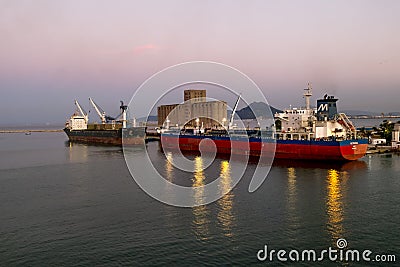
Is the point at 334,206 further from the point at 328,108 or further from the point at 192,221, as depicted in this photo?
the point at 328,108

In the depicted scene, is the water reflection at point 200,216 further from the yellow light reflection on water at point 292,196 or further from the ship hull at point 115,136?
the ship hull at point 115,136

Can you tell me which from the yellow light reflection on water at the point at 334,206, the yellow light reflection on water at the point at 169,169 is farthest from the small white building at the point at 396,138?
the yellow light reflection on water at the point at 169,169

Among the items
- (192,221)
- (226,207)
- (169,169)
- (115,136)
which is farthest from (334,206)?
(115,136)

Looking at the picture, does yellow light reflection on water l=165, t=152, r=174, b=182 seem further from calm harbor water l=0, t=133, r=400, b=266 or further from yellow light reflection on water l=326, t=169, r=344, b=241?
yellow light reflection on water l=326, t=169, r=344, b=241

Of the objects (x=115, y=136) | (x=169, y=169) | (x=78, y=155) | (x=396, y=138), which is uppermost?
(x=115, y=136)

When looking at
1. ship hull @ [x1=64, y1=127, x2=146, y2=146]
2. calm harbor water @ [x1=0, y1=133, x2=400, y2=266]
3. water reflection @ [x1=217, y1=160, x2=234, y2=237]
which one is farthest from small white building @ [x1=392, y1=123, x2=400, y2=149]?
ship hull @ [x1=64, y1=127, x2=146, y2=146]

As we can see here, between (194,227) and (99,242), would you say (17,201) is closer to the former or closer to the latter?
(99,242)

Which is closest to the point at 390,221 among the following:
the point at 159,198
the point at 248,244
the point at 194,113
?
the point at 248,244

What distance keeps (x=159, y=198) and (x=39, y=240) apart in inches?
248

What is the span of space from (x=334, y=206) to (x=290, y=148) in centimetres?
1324

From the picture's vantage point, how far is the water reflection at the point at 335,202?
1165 cm

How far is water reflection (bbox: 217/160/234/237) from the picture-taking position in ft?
39.6

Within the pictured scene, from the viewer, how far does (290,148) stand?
27.5 meters

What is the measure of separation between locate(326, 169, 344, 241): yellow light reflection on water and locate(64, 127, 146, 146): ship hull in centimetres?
3423
